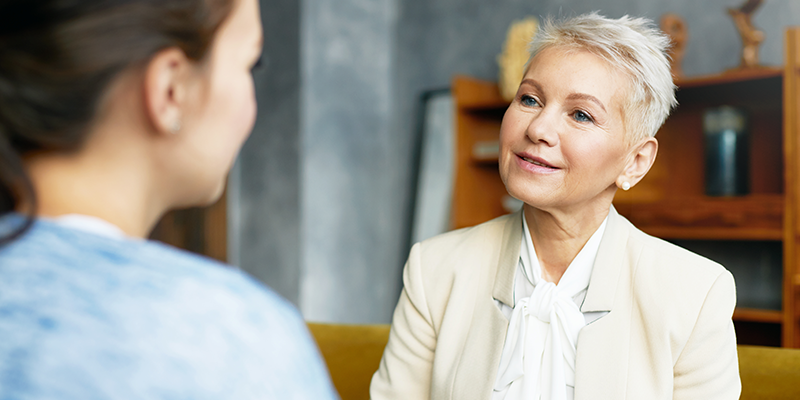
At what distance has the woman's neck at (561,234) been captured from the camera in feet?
3.97

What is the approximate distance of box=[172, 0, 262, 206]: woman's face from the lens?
0.55 metres

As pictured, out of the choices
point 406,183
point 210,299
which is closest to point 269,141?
point 406,183

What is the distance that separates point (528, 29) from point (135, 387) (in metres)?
3.06

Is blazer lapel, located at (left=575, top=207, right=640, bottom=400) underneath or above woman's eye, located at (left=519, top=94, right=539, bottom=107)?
underneath

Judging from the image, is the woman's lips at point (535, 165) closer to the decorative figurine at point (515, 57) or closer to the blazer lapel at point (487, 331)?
the blazer lapel at point (487, 331)

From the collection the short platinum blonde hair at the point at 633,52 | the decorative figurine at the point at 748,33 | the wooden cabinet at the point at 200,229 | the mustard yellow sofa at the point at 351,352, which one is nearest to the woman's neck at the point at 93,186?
the short platinum blonde hair at the point at 633,52

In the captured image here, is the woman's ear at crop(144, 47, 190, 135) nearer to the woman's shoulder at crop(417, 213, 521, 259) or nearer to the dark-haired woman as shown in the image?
the dark-haired woman

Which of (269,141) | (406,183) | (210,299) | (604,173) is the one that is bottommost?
(406,183)

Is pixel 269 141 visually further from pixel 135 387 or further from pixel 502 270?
pixel 135 387

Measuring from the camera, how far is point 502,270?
4.02 feet

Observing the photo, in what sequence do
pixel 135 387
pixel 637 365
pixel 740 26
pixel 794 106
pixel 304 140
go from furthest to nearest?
pixel 304 140
pixel 740 26
pixel 794 106
pixel 637 365
pixel 135 387

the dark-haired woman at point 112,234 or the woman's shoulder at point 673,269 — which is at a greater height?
the dark-haired woman at point 112,234

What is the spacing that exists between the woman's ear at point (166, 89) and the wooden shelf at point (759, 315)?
2.48m

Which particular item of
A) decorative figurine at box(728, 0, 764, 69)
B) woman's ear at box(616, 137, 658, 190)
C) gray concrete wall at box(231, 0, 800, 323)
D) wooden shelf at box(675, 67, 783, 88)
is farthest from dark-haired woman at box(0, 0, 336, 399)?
gray concrete wall at box(231, 0, 800, 323)
